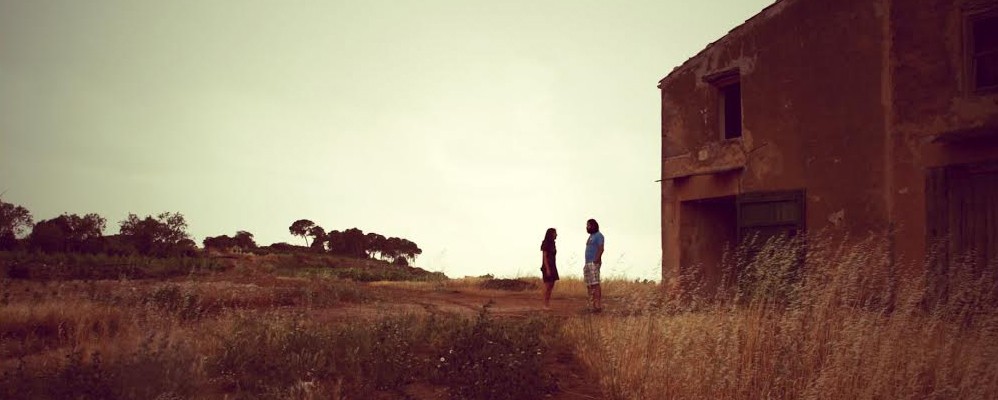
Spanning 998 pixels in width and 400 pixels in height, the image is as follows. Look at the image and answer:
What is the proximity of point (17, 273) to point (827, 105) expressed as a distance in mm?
20678

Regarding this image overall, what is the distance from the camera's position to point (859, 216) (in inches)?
356

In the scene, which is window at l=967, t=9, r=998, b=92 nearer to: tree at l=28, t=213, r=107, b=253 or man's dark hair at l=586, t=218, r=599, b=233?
man's dark hair at l=586, t=218, r=599, b=233

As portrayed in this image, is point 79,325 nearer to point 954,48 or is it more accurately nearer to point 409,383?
point 409,383

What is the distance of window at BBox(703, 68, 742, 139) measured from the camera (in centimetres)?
1157

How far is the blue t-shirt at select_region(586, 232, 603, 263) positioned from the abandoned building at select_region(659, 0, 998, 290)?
7.76ft

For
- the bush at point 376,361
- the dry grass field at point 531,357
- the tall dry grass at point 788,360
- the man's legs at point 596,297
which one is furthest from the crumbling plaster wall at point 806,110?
the bush at point 376,361

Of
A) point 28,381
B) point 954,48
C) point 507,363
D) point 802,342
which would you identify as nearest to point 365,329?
point 507,363

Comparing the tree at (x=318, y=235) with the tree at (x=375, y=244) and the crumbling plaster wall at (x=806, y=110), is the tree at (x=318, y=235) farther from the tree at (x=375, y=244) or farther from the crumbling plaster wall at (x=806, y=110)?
the crumbling plaster wall at (x=806, y=110)

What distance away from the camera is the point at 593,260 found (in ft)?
34.0

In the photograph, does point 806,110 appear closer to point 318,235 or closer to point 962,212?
point 962,212

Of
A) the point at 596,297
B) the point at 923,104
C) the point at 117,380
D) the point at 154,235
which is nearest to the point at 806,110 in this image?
the point at 923,104

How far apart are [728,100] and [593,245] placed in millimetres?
4603

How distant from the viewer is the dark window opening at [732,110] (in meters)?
12.0

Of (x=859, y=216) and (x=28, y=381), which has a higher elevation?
(x=859, y=216)
